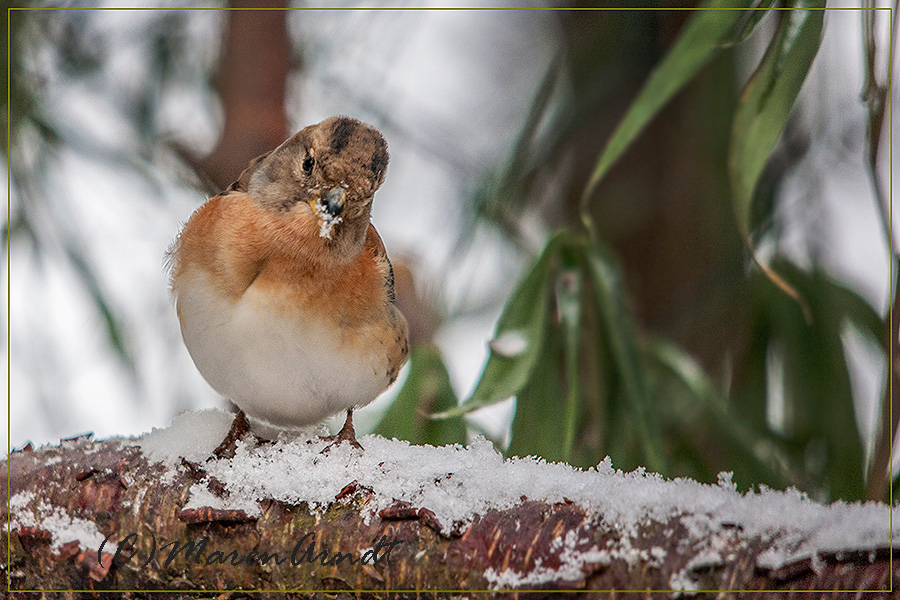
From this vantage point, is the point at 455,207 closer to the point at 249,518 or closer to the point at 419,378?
the point at 419,378

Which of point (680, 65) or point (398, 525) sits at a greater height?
point (680, 65)

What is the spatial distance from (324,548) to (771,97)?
1.77ft

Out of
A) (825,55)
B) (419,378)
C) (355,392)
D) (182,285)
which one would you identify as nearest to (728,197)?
(825,55)

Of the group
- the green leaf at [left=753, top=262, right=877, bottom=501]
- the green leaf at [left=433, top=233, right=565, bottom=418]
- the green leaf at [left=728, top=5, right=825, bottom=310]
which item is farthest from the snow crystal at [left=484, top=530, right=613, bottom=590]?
the green leaf at [left=753, top=262, right=877, bottom=501]

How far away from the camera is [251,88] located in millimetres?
1248

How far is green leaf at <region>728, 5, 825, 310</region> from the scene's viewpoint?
2.43ft

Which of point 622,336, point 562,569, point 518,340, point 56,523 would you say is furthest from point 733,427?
point 56,523

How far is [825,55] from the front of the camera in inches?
50.4

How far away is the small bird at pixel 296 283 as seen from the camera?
80 cm

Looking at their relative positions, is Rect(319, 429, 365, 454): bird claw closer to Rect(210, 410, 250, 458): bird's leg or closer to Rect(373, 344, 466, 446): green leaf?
Rect(210, 410, 250, 458): bird's leg

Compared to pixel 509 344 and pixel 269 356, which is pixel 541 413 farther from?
pixel 269 356

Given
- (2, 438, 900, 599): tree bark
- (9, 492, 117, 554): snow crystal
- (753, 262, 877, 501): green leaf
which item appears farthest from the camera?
(753, 262, 877, 501): green leaf

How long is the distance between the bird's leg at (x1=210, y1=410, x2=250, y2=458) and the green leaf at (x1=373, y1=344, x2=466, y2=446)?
22 centimetres

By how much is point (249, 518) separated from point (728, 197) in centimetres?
106
